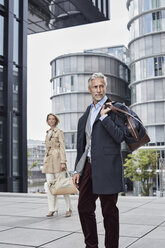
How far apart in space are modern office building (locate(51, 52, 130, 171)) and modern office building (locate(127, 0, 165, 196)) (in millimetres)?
9111

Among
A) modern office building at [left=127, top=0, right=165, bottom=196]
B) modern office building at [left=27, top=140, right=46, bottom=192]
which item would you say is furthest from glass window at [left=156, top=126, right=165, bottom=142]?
modern office building at [left=27, top=140, right=46, bottom=192]

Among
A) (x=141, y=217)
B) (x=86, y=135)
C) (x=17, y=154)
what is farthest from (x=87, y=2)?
(x=86, y=135)

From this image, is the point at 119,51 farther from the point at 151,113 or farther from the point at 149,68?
the point at 151,113

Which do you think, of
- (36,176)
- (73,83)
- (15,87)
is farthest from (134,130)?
(36,176)

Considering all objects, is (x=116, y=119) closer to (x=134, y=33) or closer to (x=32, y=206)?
(x=32, y=206)

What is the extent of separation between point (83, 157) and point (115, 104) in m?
0.57

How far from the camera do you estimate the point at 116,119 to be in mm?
3467

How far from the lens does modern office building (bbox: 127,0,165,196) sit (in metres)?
48.5

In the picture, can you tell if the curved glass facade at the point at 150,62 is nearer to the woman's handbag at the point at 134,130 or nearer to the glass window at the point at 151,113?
the glass window at the point at 151,113

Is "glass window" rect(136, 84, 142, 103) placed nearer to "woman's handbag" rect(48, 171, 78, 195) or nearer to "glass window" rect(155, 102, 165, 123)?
"glass window" rect(155, 102, 165, 123)

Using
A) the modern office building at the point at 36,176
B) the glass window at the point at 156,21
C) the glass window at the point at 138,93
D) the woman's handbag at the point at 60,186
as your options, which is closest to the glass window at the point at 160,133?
the glass window at the point at 138,93

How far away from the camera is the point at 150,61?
49.8m

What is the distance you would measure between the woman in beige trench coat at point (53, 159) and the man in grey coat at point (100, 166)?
3.30 metres

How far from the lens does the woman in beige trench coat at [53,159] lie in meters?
6.84
